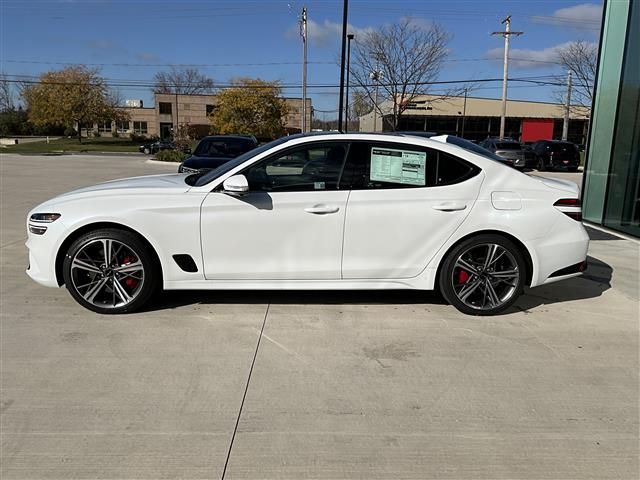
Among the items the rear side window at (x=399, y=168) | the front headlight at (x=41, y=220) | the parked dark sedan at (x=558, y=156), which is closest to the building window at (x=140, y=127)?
the parked dark sedan at (x=558, y=156)

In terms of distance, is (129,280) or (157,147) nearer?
(129,280)

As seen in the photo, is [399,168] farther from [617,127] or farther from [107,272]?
[617,127]

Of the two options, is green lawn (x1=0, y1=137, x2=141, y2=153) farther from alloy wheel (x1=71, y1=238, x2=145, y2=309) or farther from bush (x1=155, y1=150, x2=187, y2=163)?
alloy wheel (x1=71, y1=238, x2=145, y2=309)

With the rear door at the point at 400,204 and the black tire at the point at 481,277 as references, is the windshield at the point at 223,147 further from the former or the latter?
the black tire at the point at 481,277

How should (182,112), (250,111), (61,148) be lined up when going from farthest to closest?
1. (182,112)
2. (250,111)
3. (61,148)

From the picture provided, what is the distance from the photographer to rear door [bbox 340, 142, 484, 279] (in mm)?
Result: 4395

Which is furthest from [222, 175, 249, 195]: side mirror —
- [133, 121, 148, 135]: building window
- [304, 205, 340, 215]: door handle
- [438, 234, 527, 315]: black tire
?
[133, 121, 148, 135]: building window

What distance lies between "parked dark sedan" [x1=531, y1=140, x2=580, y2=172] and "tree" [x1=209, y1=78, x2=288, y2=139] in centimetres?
3176

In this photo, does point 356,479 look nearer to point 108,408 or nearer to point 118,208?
point 108,408

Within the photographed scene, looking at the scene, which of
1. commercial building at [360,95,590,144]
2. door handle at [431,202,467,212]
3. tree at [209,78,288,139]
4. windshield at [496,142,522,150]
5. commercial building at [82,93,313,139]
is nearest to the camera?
door handle at [431,202,467,212]

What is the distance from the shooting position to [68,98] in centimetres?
5869

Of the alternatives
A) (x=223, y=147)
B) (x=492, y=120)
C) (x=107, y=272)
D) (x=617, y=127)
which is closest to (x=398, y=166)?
(x=107, y=272)

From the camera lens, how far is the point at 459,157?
4.53 meters

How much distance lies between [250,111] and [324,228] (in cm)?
4959
